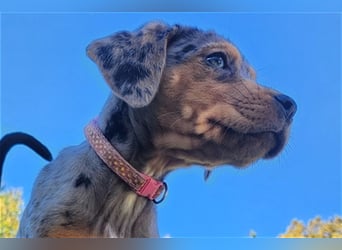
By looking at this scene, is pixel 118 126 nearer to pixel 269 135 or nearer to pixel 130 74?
pixel 130 74

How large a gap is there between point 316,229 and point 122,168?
2.45 feet

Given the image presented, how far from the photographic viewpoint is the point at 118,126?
256cm

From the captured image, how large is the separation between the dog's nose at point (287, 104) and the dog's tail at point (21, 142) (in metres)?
0.88

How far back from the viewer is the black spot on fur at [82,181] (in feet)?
8.34

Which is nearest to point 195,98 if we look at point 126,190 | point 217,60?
point 217,60

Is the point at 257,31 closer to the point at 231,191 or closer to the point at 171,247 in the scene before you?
the point at 231,191

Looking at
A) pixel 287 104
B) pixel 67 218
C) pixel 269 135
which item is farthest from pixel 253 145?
A: pixel 67 218

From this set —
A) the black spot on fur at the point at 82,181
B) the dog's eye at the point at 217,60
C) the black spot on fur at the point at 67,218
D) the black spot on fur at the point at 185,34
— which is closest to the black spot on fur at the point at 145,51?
the black spot on fur at the point at 185,34

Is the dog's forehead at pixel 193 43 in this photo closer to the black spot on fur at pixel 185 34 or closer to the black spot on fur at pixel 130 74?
the black spot on fur at pixel 185 34

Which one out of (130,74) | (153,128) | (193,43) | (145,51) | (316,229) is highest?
(193,43)

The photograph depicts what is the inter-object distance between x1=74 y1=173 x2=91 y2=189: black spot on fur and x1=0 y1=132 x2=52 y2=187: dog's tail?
143 mm

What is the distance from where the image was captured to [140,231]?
8.39 feet

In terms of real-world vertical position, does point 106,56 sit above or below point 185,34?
below

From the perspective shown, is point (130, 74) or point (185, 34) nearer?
point (130, 74)
